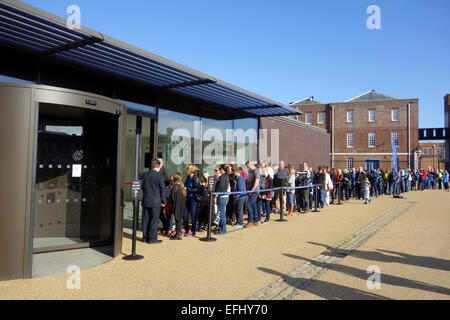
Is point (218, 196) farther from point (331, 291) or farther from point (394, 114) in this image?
point (394, 114)

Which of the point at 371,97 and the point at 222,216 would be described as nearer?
the point at 222,216

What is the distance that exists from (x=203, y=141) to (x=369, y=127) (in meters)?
42.0

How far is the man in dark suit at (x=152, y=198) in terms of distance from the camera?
24.4 feet

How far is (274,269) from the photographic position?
5656 millimetres

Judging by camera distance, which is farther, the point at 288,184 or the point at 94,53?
the point at 288,184

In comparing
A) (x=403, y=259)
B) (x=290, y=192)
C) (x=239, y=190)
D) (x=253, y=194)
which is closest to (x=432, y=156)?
(x=290, y=192)

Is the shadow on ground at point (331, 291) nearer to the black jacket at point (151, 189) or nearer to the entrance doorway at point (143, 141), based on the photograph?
the black jacket at point (151, 189)
